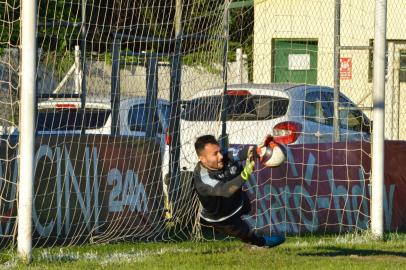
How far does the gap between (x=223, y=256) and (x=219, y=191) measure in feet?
3.31

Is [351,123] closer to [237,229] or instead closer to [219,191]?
[237,229]

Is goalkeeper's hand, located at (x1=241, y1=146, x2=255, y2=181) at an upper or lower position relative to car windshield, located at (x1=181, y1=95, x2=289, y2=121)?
lower

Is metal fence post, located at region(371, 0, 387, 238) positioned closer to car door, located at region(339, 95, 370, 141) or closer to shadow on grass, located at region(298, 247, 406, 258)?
shadow on grass, located at region(298, 247, 406, 258)

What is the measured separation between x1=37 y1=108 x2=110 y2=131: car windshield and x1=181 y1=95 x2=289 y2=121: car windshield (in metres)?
1.08

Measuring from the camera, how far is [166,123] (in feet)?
42.0

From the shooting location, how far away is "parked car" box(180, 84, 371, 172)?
1405 cm

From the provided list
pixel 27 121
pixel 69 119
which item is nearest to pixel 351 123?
pixel 69 119

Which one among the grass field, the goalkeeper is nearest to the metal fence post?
the grass field

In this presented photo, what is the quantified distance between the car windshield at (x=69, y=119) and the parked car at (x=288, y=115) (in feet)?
6.33

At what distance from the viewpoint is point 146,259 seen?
1010 cm

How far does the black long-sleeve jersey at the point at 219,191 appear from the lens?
959cm

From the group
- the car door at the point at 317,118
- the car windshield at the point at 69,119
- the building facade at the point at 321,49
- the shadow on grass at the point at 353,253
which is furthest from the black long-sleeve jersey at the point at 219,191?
the car door at the point at 317,118

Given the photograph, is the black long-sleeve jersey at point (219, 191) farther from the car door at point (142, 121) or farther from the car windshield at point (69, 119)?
the car door at point (142, 121)

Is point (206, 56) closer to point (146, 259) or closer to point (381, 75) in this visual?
point (381, 75)
